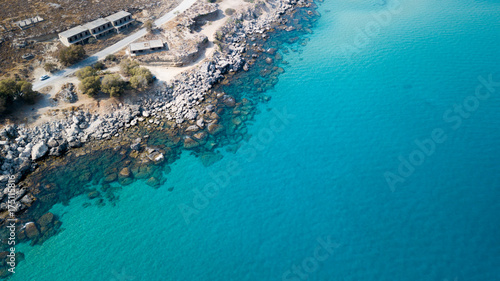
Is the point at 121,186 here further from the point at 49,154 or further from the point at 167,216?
the point at 49,154

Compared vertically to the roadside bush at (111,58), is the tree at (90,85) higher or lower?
lower

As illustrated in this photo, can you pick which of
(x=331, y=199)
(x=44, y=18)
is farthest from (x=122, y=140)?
(x=44, y=18)

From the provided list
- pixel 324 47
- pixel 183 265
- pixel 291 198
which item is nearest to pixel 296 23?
pixel 324 47

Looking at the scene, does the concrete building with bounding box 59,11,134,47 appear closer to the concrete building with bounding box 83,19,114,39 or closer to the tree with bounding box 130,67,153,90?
the concrete building with bounding box 83,19,114,39

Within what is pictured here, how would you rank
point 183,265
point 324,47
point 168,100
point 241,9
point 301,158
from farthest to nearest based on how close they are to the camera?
point 241,9
point 324,47
point 168,100
point 301,158
point 183,265

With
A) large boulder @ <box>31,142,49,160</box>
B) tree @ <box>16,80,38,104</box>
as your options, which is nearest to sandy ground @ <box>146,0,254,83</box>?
tree @ <box>16,80,38,104</box>

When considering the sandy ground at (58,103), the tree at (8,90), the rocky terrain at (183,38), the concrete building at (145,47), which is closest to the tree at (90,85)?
the sandy ground at (58,103)

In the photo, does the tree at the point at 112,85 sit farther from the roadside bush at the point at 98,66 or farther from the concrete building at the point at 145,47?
the concrete building at the point at 145,47
